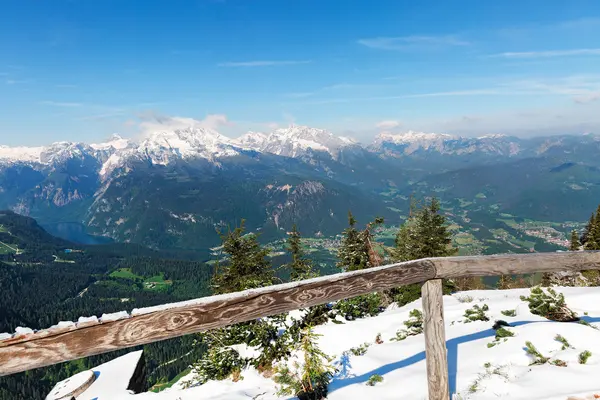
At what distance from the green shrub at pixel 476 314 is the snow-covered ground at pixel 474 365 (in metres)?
0.21

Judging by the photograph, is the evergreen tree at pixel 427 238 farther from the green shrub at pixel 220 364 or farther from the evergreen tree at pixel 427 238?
the green shrub at pixel 220 364

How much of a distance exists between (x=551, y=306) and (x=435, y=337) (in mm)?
5625

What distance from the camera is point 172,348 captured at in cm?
14175

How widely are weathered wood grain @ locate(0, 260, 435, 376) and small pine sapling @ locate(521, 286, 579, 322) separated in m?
5.66

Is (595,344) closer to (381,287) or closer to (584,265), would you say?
(584,265)

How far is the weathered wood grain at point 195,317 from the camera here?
9.61 feet

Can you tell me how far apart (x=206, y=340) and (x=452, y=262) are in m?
10.8

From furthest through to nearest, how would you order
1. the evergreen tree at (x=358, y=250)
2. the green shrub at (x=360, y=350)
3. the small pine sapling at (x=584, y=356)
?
the evergreen tree at (x=358, y=250), the green shrub at (x=360, y=350), the small pine sapling at (x=584, y=356)

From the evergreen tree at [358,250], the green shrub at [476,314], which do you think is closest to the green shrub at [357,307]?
the green shrub at [476,314]

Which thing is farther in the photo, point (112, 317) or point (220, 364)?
point (220, 364)

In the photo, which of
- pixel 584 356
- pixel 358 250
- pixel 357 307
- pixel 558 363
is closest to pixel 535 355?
pixel 558 363

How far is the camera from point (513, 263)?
18.2 ft

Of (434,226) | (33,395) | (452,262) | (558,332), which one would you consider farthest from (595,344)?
(33,395)

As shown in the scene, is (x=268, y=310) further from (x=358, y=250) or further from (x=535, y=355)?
(x=358, y=250)
